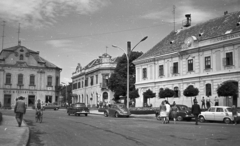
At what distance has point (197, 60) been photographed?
4038cm

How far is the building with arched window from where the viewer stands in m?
66.7

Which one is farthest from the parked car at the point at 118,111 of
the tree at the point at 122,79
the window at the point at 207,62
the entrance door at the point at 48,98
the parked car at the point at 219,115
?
the entrance door at the point at 48,98

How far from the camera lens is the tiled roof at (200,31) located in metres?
38.7

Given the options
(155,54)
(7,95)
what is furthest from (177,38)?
(7,95)

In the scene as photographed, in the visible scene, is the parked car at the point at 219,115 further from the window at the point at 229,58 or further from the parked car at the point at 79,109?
the parked car at the point at 79,109

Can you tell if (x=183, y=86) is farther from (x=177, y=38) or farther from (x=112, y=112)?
(x=112, y=112)

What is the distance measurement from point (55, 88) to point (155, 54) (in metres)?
32.4

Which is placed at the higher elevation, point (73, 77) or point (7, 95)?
point (73, 77)

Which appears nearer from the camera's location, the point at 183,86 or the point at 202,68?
the point at 202,68

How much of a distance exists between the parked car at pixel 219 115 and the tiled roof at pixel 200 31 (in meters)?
14.7

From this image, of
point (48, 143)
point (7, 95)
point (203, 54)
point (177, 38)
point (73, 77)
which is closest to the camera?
point (48, 143)

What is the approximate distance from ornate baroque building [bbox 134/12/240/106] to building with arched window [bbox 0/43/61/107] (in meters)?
28.0

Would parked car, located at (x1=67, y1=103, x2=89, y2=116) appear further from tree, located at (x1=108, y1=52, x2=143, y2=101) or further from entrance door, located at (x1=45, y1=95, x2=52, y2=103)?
entrance door, located at (x1=45, y1=95, x2=52, y2=103)

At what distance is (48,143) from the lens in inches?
445
